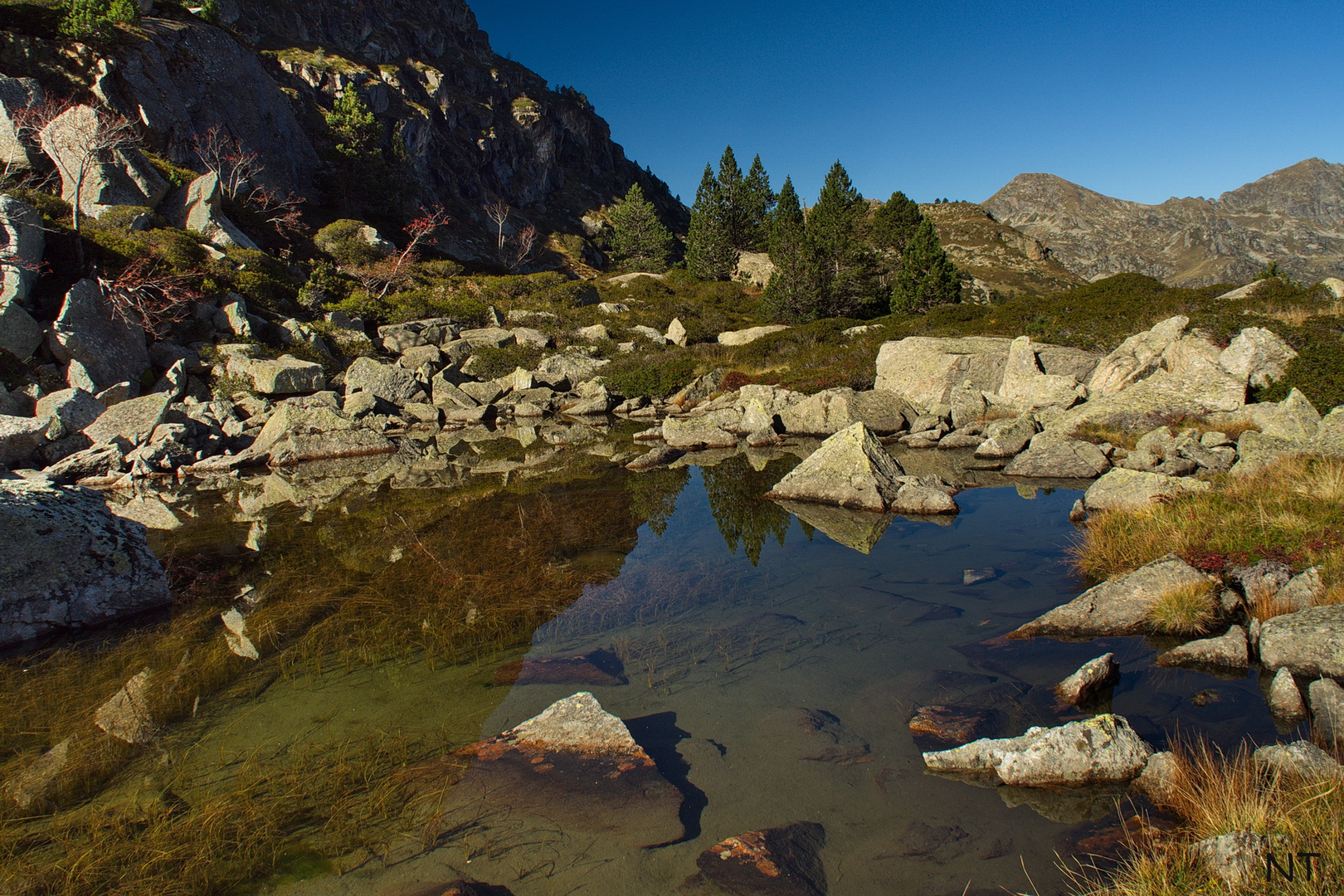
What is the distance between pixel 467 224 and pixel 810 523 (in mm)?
86741

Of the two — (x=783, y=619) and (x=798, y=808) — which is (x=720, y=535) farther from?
(x=798, y=808)

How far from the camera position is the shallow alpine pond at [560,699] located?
3.46m

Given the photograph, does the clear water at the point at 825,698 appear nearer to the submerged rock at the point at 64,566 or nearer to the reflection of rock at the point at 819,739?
the reflection of rock at the point at 819,739

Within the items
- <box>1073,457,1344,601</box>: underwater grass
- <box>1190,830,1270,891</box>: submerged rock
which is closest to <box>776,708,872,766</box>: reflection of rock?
<box>1190,830,1270,891</box>: submerged rock

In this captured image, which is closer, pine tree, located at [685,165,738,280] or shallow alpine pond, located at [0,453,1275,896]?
shallow alpine pond, located at [0,453,1275,896]

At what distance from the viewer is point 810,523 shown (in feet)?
32.6

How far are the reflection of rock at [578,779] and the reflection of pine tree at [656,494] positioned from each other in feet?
17.7

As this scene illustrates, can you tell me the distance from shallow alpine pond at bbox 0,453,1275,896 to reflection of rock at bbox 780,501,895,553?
0.60ft

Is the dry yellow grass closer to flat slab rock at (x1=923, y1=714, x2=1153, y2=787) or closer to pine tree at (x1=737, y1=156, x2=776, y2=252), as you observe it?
flat slab rock at (x1=923, y1=714, x2=1153, y2=787)

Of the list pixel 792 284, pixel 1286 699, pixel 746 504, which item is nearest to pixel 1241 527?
pixel 1286 699

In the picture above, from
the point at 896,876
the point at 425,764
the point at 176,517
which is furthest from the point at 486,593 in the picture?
the point at 176,517

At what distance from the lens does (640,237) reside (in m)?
67.1

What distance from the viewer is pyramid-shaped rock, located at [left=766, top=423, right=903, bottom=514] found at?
1065cm

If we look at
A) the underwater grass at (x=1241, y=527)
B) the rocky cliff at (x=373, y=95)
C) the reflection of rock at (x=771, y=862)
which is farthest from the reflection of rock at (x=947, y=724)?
the rocky cliff at (x=373, y=95)
